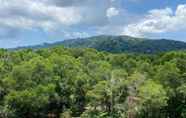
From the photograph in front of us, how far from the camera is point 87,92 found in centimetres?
6831

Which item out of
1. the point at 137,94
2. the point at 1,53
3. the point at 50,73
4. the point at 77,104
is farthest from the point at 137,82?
the point at 1,53

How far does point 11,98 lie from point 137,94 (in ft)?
72.9

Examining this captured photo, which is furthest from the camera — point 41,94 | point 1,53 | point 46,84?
point 1,53

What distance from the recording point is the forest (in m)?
61.2

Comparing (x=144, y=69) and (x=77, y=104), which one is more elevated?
(x=144, y=69)

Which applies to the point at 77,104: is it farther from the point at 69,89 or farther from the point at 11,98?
the point at 11,98

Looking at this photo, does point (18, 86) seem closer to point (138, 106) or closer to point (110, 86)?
point (110, 86)

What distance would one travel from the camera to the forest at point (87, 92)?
2408 inches

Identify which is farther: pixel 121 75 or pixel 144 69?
pixel 144 69

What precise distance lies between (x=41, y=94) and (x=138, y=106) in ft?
61.9

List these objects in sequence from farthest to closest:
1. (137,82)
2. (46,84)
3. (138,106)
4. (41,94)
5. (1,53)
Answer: (1,53), (46,84), (41,94), (137,82), (138,106)

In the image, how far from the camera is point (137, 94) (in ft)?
202

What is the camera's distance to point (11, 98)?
67875 millimetres

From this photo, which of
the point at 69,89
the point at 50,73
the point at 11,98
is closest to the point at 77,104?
the point at 69,89
